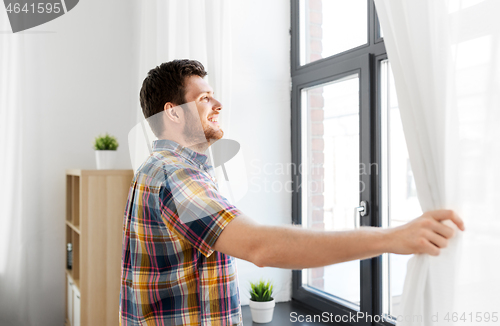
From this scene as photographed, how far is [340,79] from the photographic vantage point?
6.31 ft

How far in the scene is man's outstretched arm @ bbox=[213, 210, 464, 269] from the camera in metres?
0.70

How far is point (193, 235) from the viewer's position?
869 mm

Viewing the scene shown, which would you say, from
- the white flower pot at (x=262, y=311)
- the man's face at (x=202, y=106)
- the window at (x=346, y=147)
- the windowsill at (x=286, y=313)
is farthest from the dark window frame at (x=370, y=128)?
the man's face at (x=202, y=106)

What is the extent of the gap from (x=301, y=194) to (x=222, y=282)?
1.20m

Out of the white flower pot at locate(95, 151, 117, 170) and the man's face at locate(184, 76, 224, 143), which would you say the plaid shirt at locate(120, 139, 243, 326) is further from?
the white flower pot at locate(95, 151, 117, 170)

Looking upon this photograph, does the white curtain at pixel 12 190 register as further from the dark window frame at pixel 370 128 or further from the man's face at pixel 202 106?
the dark window frame at pixel 370 128

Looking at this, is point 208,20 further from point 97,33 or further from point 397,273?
point 397,273

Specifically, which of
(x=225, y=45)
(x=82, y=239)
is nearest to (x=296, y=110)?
(x=225, y=45)

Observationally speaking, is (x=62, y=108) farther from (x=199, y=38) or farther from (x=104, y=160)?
(x=199, y=38)

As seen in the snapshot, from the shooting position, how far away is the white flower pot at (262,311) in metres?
1.93

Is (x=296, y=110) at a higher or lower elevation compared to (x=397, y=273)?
higher

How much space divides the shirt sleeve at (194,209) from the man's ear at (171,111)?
1.13 ft

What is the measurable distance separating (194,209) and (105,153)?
147 centimetres

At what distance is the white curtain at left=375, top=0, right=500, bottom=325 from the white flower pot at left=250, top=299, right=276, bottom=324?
1.18 metres
